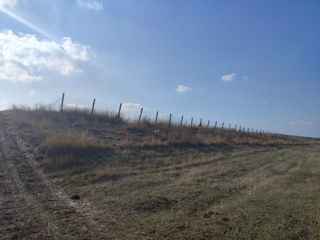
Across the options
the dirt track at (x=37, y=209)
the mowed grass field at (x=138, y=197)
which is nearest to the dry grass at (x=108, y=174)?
the mowed grass field at (x=138, y=197)

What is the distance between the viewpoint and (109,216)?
4.01 m

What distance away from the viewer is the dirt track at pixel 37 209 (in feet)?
11.0

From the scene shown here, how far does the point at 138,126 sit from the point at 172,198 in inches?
491

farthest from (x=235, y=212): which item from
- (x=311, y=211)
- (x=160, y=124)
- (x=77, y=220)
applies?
(x=160, y=124)

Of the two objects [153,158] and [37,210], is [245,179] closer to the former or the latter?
[153,158]

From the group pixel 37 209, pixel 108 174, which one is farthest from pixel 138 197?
pixel 108 174

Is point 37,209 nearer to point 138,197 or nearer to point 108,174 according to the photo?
point 138,197

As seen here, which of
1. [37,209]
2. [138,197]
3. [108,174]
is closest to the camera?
[37,209]

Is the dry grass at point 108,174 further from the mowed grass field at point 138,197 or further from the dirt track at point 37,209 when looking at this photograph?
the dirt track at point 37,209

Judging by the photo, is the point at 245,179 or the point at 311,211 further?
the point at 245,179

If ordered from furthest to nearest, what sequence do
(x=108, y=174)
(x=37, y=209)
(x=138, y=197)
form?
(x=108, y=174)
(x=138, y=197)
(x=37, y=209)

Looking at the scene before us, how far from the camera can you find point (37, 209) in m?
4.20

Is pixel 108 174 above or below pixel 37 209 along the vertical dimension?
above

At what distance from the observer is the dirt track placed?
11.0 feet
